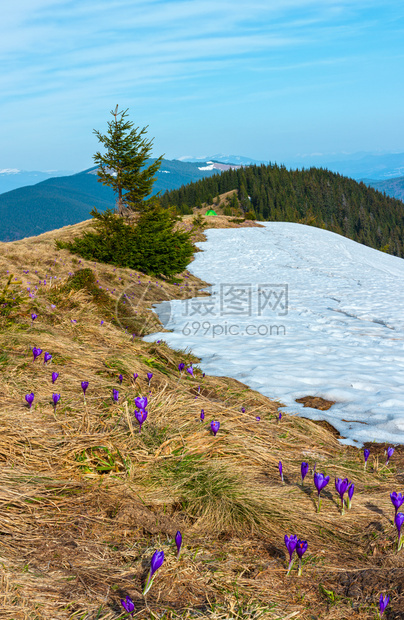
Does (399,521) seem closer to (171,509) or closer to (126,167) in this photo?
(171,509)

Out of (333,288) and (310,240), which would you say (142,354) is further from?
(310,240)

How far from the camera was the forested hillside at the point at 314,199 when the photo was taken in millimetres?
100562

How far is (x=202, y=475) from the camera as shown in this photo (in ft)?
7.34

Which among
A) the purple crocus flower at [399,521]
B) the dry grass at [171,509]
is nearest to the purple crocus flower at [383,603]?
the dry grass at [171,509]

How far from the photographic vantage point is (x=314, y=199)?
113 meters

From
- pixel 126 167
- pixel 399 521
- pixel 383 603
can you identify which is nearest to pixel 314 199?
pixel 126 167

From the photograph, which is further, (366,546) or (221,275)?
(221,275)

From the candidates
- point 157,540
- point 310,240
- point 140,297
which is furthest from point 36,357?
point 310,240

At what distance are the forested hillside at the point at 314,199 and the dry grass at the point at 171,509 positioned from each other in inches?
3701

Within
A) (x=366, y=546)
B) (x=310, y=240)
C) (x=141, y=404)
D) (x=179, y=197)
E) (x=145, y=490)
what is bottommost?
(x=366, y=546)

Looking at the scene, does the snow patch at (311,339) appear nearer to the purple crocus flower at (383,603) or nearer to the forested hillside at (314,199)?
the purple crocus flower at (383,603)

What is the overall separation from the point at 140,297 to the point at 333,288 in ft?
23.4

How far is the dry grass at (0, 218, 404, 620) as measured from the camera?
4.89 feet

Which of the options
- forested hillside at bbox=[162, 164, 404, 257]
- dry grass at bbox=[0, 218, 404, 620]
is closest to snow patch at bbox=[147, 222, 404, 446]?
dry grass at bbox=[0, 218, 404, 620]
